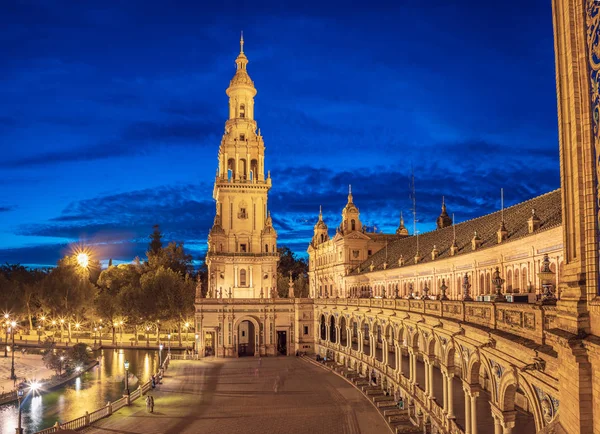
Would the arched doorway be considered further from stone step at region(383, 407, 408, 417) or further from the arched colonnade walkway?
stone step at region(383, 407, 408, 417)

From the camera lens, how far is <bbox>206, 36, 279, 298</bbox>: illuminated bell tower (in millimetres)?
84562

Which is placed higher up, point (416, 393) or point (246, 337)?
point (416, 393)

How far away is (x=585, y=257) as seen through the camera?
39.2 ft

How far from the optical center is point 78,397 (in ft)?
165

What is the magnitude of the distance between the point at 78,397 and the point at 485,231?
3767cm

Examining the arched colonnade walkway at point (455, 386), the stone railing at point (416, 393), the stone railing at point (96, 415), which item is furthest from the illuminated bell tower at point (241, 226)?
the stone railing at point (96, 415)

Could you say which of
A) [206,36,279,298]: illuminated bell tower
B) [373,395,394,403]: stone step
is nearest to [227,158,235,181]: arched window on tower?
[206,36,279,298]: illuminated bell tower

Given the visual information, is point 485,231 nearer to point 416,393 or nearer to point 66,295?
point 416,393

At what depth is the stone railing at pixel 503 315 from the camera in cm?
1389

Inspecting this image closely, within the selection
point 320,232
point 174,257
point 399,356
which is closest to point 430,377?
point 399,356

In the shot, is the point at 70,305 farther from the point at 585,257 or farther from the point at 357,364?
the point at 585,257

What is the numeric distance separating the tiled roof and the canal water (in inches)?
1202

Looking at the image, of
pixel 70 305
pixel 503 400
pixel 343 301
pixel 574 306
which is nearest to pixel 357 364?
pixel 343 301

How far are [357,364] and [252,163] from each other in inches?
1663
